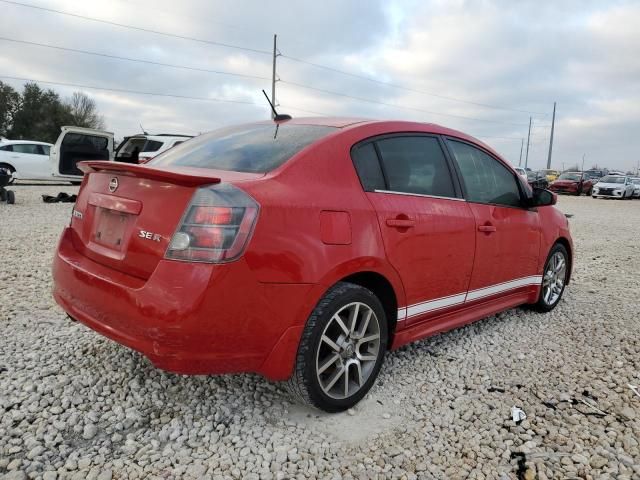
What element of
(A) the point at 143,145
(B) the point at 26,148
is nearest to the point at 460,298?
(A) the point at 143,145

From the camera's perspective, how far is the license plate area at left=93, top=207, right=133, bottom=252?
2420mm

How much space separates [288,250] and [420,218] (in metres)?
1.04

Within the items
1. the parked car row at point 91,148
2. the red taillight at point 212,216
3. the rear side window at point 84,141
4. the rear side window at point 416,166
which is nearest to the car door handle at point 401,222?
the rear side window at point 416,166

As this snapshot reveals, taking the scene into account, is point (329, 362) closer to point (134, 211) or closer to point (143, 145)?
point (134, 211)

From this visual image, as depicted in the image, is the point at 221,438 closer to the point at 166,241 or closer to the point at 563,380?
the point at 166,241

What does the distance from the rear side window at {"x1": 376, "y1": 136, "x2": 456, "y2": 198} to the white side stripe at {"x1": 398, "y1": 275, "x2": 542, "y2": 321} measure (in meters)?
0.70

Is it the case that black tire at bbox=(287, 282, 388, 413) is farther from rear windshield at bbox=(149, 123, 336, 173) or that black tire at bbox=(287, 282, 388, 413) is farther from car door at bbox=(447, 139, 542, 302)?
car door at bbox=(447, 139, 542, 302)

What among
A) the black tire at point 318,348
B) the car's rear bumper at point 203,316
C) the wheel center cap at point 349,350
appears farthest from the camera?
the wheel center cap at point 349,350

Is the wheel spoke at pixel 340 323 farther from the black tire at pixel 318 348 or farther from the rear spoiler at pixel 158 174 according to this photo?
the rear spoiler at pixel 158 174

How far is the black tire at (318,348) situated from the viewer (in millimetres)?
2420

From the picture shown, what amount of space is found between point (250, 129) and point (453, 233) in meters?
1.51

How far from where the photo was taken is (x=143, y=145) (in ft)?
44.1

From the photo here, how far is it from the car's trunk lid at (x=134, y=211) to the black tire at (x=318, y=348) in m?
0.73

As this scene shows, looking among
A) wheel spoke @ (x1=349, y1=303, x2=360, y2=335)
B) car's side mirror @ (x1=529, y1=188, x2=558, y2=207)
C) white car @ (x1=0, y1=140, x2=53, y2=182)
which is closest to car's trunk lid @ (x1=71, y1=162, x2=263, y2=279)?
wheel spoke @ (x1=349, y1=303, x2=360, y2=335)
